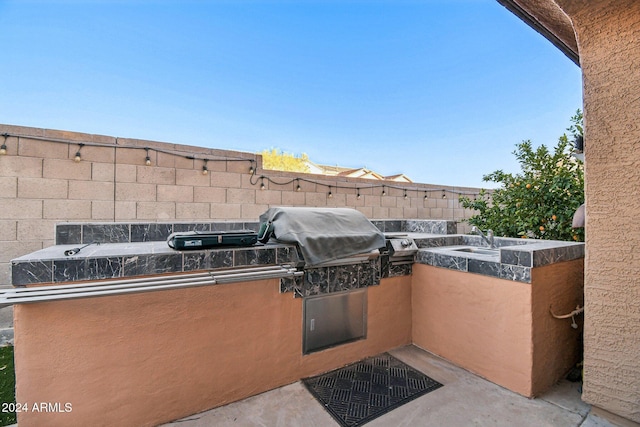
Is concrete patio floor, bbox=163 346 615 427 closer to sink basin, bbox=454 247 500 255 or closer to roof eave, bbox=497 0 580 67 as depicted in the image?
sink basin, bbox=454 247 500 255

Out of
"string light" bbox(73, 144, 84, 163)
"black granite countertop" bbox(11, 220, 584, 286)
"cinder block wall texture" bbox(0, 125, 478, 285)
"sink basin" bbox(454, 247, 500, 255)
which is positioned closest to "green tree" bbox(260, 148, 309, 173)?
"cinder block wall texture" bbox(0, 125, 478, 285)

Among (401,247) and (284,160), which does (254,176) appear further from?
(284,160)

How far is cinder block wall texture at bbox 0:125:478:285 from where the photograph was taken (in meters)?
3.17

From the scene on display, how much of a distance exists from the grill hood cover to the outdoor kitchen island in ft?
0.53

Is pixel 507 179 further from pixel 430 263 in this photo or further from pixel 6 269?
pixel 6 269

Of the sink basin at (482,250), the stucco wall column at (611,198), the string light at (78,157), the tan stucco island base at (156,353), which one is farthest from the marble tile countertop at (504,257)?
the string light at (78,157)

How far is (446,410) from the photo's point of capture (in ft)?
6.99

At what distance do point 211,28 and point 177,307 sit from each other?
10022mm

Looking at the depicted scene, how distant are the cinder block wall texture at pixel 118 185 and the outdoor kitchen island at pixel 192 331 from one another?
1.15 m

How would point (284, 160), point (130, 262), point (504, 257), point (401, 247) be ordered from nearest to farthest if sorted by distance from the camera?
point (130, 262) → point (504, 257) → point (401, 247) → point (284, 160)

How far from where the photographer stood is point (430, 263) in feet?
9.98

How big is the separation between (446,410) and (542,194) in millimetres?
3461

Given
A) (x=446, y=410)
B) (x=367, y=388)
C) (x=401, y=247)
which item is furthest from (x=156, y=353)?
(x=401, y=247)

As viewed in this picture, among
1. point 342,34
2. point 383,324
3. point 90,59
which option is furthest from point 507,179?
point 90,59
